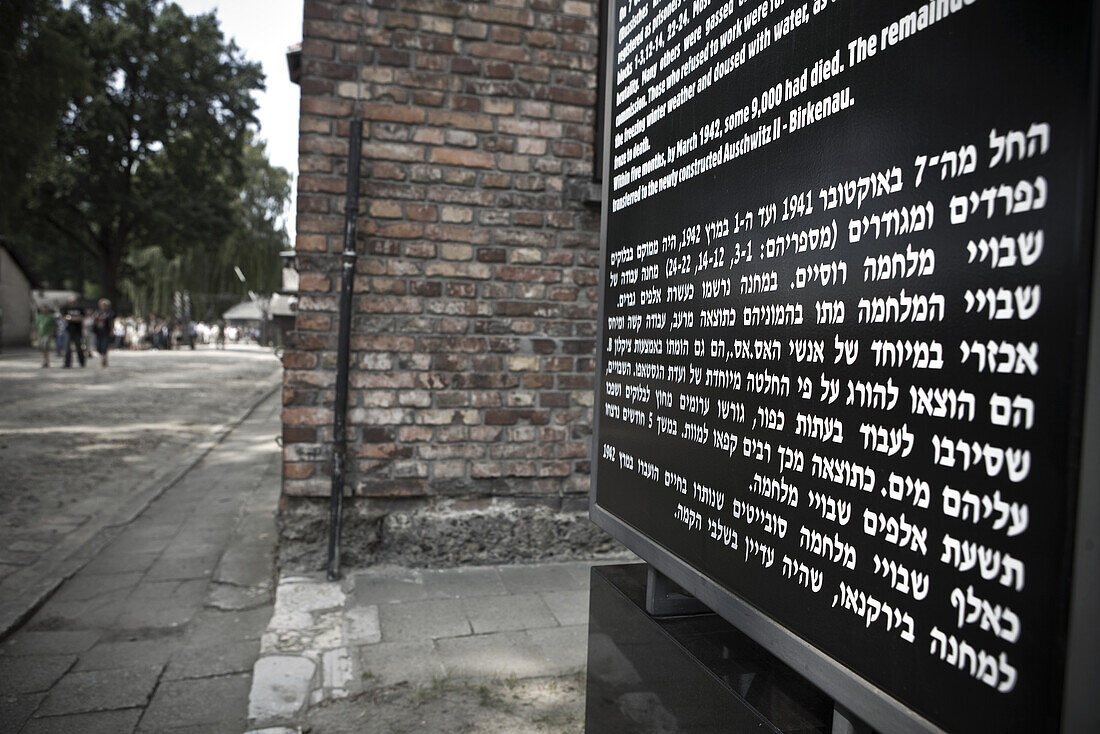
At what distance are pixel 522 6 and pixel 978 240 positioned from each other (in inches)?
149

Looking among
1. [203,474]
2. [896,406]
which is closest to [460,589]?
[896,406]

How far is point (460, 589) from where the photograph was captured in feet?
12.6

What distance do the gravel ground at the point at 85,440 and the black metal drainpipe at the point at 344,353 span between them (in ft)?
7.17

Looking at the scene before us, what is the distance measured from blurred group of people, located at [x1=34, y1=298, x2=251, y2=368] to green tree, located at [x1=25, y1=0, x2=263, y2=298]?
426cm

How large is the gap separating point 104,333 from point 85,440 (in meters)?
16.0

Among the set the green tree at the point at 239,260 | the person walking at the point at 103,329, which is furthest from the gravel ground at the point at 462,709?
the green tree at the point at 239,260

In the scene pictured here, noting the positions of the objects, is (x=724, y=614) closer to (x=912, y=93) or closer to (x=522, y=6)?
(x=912, y=93)

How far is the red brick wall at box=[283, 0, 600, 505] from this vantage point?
3.90m

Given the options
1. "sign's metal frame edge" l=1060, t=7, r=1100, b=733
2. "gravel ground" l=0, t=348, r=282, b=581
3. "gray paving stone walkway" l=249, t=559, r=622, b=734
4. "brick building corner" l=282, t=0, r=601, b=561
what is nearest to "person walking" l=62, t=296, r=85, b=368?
"gravel ground" l=0, t=348, r=282, b=581

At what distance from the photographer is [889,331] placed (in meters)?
0.97

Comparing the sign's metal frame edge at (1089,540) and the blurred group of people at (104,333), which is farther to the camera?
the blurred group of people at (104,333)

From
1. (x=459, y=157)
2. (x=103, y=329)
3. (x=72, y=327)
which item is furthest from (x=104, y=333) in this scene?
(x=459, y=157)

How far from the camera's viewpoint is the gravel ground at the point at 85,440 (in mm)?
5715

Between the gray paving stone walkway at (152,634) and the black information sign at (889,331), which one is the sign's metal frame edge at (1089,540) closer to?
the black information sign at (889,331)
